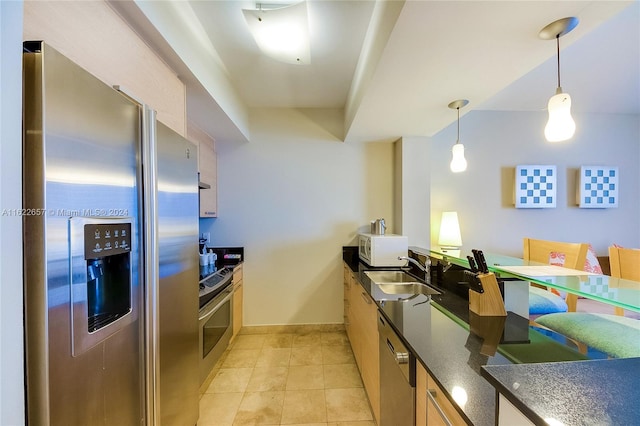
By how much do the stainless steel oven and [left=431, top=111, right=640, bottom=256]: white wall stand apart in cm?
254

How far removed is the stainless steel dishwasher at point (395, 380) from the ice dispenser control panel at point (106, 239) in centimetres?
115

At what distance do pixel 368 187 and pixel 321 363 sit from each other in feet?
6.58

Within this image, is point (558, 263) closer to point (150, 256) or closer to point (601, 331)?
point (601, 331)

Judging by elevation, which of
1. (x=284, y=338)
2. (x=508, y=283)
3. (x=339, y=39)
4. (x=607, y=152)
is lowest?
(x=284, y=338)

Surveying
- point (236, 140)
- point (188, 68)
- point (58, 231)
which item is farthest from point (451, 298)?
point (236, 140)

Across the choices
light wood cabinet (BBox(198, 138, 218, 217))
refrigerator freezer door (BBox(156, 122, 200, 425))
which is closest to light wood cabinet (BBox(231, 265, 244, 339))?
light wood cabinet (BBox(198, 138, 218, 217))

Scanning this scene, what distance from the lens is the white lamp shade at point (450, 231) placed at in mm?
2859

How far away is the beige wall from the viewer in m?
0.77

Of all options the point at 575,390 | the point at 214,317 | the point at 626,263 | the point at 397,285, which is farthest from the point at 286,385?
the point at 626,263

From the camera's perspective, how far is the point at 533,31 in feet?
3.68

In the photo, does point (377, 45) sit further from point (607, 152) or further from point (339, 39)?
point (607, 152)

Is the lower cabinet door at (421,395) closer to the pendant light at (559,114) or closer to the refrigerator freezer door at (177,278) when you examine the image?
the refrigerator freezer door at (177,278)

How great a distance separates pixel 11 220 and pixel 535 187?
170 inches


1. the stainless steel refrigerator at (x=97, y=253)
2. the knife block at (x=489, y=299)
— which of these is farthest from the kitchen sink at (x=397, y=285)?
the stainless steel refrigerator at (x=97, y=253)
